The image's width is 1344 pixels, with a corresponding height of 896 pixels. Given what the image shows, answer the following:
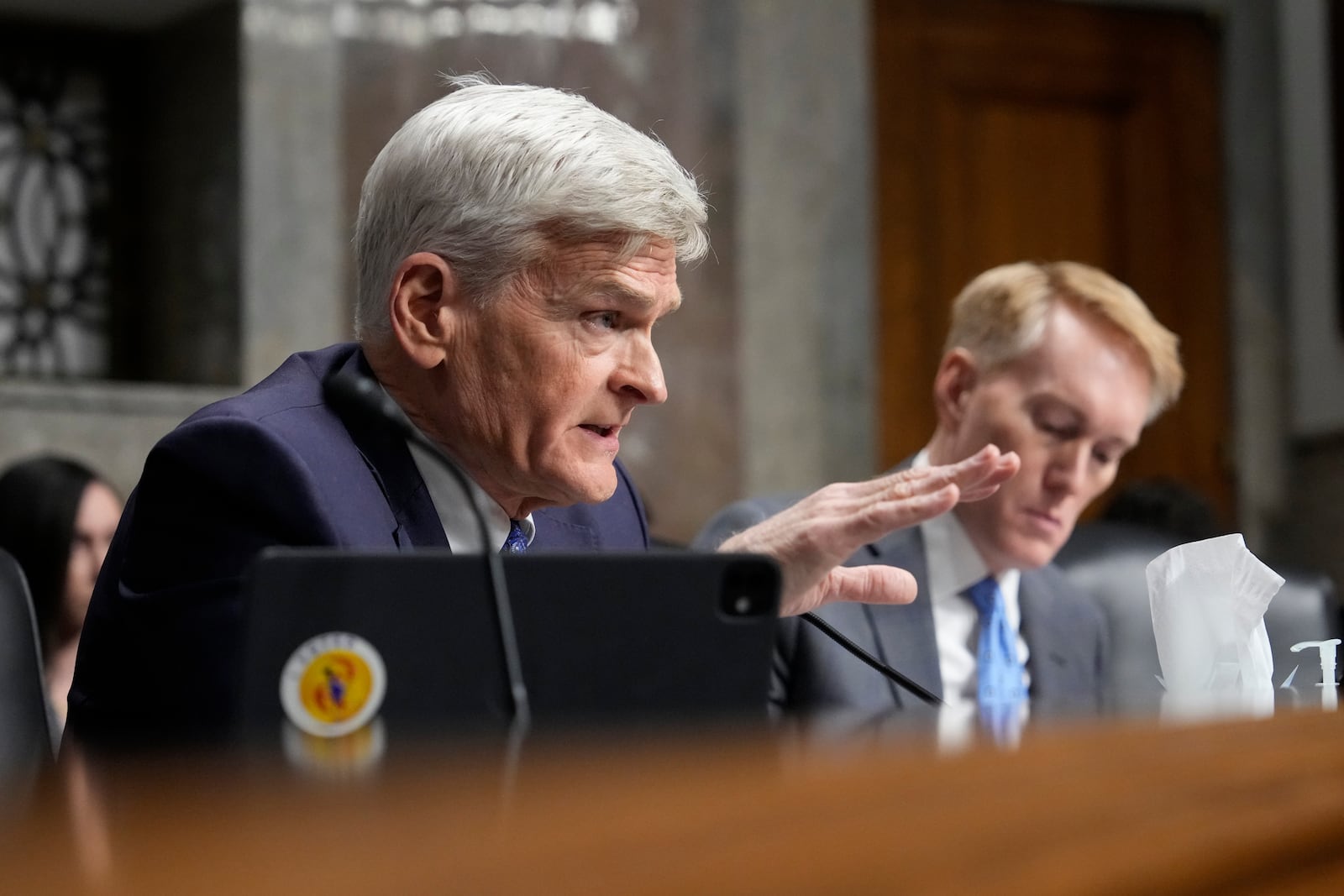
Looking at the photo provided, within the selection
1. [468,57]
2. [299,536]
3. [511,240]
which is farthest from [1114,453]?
[468,57]

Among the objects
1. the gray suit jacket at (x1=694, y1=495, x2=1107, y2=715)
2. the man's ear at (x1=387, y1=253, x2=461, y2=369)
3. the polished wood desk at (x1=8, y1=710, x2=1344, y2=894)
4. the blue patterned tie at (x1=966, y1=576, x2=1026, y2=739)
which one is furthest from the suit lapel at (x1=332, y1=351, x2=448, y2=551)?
the polished wood desk at (x1=8, y1=710, x2=1344, y2=894)

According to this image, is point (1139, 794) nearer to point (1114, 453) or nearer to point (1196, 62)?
point (1114, 453)

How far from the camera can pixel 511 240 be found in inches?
66.0

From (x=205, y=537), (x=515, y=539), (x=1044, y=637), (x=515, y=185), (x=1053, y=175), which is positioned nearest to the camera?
(x=205, y=537)

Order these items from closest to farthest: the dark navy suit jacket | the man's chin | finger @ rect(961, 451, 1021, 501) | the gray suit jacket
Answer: the dark navy suit jacket
finger @ rect(961, 451, 1021, 501)
the man's chin
the gray suit jacket

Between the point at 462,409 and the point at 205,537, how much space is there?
14.7 inches

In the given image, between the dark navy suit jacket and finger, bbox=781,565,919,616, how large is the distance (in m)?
0.38

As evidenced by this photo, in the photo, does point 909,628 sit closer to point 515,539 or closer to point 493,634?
point 515,539

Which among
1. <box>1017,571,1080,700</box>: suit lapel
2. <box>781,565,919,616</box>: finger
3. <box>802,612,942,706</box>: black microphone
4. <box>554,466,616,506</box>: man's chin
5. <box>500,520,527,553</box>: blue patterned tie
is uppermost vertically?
<box>554,466,616,506</box>: man's chin

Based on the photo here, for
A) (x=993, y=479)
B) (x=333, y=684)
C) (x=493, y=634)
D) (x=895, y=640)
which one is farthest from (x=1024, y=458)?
(x=333, y=684)

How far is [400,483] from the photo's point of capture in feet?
5.15

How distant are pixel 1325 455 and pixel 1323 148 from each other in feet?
3.47

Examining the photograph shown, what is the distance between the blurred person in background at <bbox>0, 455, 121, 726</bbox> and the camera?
3.09 m

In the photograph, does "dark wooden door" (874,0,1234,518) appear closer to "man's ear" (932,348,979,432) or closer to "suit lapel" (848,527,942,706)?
"man's ear" (932,348,979,432)
